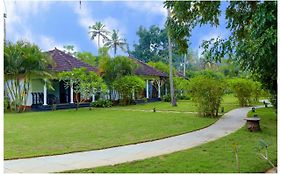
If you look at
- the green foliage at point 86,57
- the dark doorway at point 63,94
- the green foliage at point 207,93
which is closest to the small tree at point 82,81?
the dark doorway at point 63,94

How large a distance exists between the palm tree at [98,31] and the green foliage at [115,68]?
59.6 feet

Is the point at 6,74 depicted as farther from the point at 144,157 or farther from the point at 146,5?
the point at 144,157

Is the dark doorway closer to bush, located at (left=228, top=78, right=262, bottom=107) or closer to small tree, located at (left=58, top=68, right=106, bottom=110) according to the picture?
small tree, located at (left=58, top=68, right=106, bottom=110)

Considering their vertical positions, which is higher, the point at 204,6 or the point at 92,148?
the point at 204,6

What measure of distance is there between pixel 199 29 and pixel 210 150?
8.75 ft

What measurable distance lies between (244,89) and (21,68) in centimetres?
1356

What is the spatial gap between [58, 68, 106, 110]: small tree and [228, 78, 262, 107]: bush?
834 centimetres

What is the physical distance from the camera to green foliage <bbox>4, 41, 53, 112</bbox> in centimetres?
1677

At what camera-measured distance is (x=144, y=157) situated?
19.6 feet

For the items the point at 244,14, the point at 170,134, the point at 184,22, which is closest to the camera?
the point at 244,14

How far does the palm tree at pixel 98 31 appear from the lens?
39.4 metres

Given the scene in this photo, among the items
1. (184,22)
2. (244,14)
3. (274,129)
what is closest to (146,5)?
(184,22)

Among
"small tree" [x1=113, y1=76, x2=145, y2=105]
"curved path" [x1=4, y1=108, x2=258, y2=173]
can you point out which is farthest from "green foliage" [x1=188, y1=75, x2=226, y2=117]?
"small tree" [x1=113, y1=76, x2=145, y2=105]

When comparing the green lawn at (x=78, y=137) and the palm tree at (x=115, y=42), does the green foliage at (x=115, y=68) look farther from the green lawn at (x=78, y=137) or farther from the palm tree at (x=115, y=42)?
the palm tree at (x=115, y=42)
